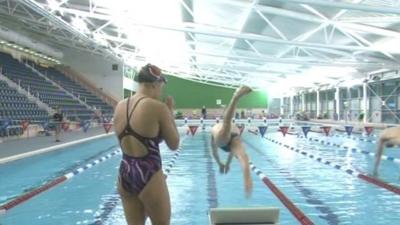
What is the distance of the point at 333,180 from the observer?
329 inches

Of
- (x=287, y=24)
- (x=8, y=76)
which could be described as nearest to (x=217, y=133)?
(x=287, y=24)

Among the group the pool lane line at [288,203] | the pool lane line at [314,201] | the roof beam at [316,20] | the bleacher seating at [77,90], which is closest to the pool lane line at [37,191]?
the pool lane line at [288,203]

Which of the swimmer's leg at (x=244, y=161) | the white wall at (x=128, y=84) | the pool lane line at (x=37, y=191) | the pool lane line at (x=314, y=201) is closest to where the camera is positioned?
the swimmer's leg at (x=244, y=161)

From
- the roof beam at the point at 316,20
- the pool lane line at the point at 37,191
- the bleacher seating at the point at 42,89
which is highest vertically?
the roof beam at the point at 316,20

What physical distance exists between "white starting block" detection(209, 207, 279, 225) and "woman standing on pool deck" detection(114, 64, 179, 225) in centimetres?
83

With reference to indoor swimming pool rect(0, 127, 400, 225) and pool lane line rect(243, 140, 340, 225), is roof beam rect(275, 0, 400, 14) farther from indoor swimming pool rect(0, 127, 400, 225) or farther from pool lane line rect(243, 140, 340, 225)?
pool lane line rect(243, 140, 340, 225)

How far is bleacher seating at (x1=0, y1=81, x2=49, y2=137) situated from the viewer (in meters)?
17.5

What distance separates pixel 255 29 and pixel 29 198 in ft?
39.1

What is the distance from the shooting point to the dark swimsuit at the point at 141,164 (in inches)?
102

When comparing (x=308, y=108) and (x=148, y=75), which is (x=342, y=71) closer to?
(x=308, y=108)

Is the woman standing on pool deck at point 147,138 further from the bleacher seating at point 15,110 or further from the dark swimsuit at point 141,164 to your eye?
the bleacher seating at point 15,110

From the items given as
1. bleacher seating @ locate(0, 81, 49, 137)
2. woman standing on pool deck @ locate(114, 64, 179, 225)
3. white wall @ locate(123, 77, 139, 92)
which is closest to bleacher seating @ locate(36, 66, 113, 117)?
white wall @ locate(123, 77, 139, 92)

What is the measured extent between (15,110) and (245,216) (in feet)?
57.2

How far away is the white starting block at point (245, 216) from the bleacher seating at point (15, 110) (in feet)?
47.6
